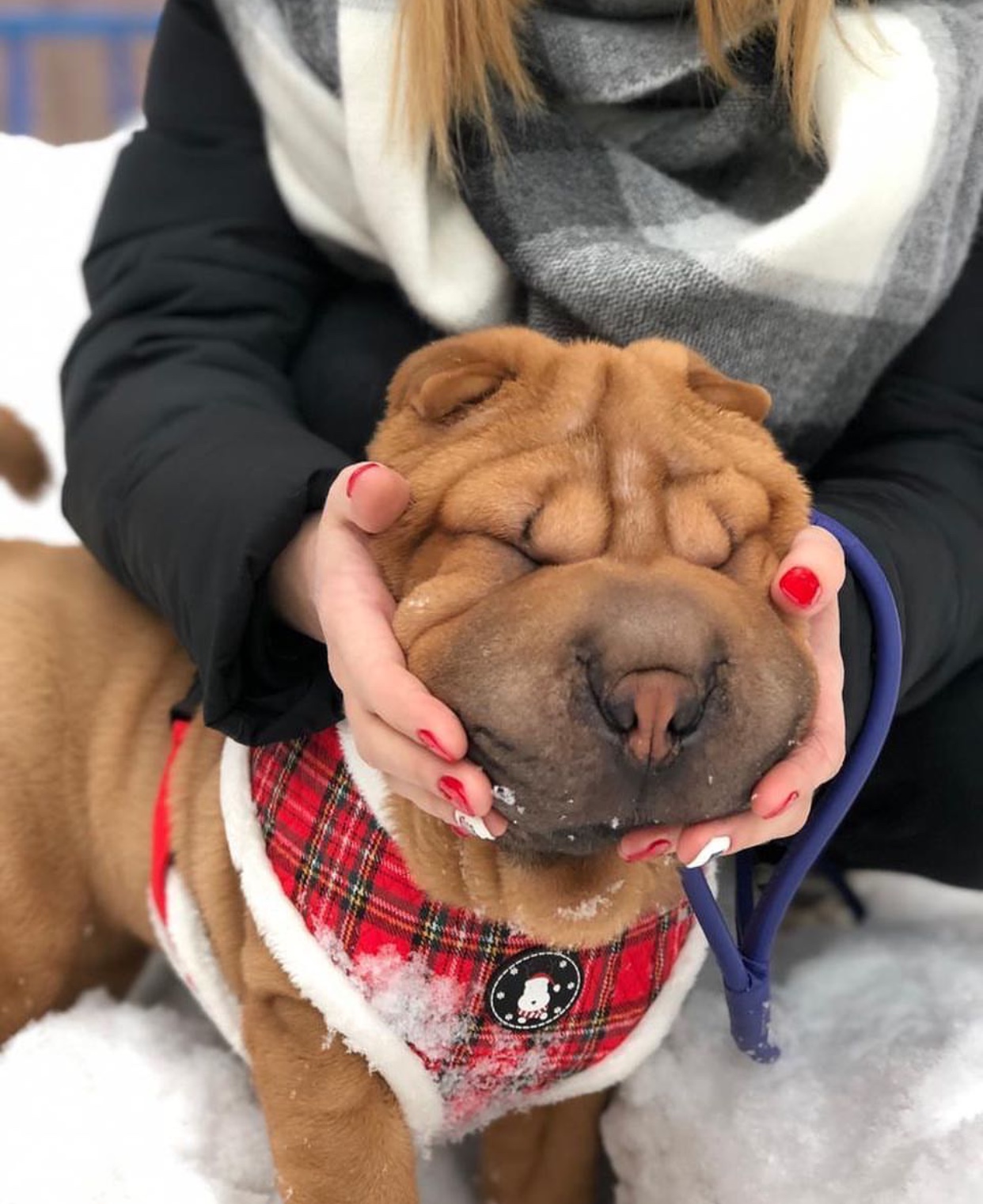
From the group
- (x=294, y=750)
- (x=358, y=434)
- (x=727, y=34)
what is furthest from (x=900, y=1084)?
(x=727, y=34)

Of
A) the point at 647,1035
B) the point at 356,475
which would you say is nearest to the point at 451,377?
the point at 356,475

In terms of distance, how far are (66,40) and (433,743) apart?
6.25 ft

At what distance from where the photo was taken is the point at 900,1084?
2.68 feet

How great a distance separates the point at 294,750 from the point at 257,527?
0.41ft

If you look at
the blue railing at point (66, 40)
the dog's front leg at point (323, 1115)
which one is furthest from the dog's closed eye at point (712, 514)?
the blue railing at point (66, 40)

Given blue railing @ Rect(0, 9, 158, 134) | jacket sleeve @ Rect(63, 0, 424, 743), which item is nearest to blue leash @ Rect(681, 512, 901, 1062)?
jacket sleeve @ Rect(63, 0, 424, 743)

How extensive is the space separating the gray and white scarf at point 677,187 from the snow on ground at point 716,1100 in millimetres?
392

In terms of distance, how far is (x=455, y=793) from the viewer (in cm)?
52

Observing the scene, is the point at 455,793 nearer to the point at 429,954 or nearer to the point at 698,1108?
the point at 429,954

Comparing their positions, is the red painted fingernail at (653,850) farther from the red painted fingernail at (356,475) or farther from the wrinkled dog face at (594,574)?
the red painted fingernail at (356,475)

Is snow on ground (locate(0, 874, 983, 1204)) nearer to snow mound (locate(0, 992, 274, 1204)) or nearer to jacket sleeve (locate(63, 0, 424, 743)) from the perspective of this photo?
snow mound (locate(0, 992, 274, 1204))

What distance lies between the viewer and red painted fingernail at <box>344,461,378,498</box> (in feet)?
1.82

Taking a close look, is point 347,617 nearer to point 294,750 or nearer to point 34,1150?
point 294,750

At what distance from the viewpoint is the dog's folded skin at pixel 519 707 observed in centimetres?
50
